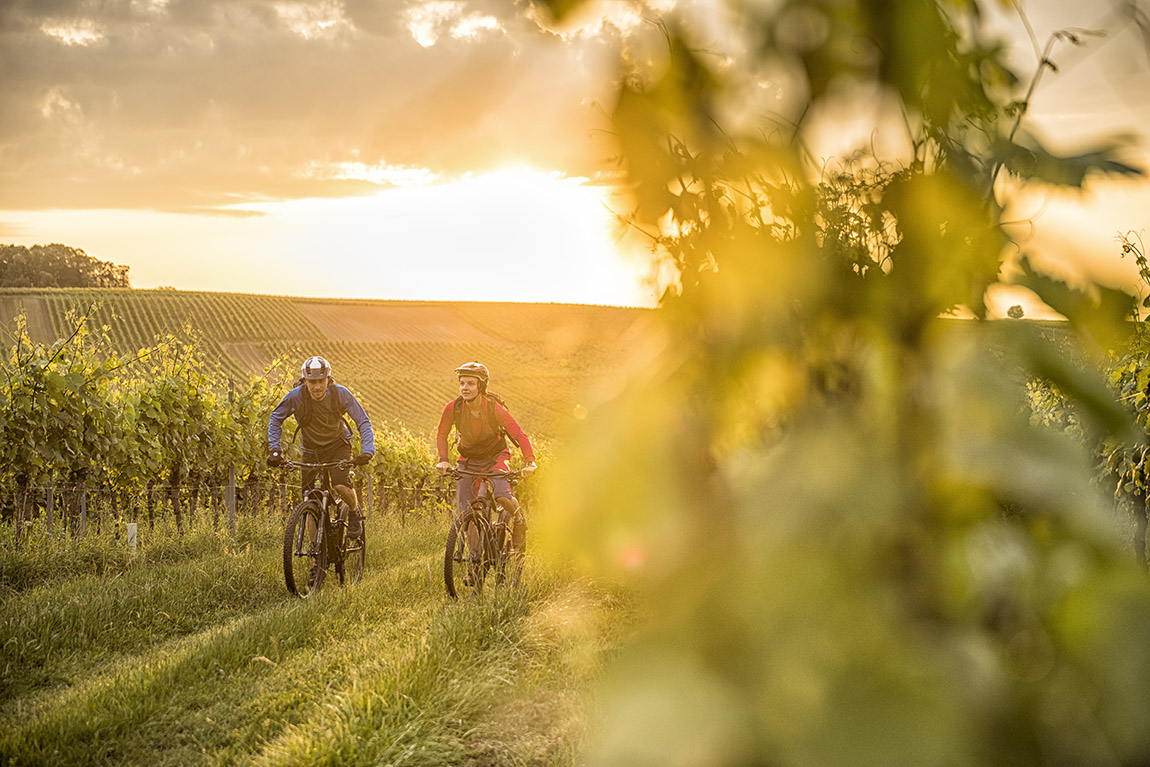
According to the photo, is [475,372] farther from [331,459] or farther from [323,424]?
[331,459]

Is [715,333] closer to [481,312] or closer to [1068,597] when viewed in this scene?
[1068,597]

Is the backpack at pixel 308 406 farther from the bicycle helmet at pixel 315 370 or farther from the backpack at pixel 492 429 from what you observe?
the backpack at pixel 492 429

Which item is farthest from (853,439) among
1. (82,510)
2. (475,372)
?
(82,510)

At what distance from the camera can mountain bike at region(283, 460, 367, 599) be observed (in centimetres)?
946

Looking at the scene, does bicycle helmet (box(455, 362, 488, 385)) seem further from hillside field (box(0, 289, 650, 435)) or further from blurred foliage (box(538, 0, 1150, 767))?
hillside field (box(0, 289, 650, 435))

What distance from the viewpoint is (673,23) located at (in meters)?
0.58

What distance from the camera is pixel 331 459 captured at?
393 inches

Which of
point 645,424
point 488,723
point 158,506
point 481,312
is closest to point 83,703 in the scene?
point 488,723

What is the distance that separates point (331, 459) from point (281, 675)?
12.5 feet

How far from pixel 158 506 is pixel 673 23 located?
50.3 ft

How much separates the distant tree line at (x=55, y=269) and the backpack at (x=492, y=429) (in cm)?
9708

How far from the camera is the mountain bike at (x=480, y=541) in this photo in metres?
8.72

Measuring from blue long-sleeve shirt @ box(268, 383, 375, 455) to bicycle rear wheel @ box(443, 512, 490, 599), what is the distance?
1459 mm

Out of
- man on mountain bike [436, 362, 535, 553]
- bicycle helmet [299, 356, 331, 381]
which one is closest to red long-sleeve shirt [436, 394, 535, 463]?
man on mountain bike [436, 362, 535, 553]
